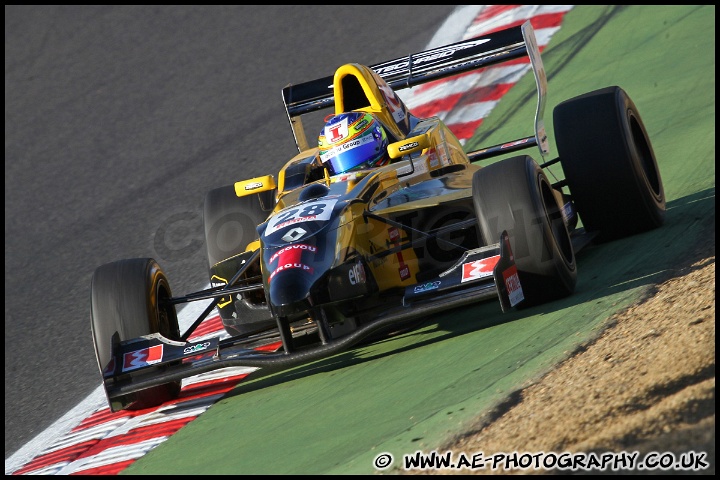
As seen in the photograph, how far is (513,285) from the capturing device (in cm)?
634

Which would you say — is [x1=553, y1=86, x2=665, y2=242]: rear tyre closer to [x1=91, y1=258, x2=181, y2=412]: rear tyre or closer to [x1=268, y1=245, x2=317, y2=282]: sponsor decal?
[x1=268, y1=245, x2=317, y2=282]: sponsor decal

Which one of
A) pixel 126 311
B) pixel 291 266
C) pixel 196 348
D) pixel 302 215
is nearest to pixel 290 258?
pixel 291 266

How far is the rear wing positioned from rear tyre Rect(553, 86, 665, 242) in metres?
0.29

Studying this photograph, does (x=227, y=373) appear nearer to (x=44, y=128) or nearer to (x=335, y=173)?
(x=335, y=173)

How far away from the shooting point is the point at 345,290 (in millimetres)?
6566

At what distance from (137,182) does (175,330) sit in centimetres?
609

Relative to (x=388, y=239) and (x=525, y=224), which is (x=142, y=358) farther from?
(x=525, y=224)

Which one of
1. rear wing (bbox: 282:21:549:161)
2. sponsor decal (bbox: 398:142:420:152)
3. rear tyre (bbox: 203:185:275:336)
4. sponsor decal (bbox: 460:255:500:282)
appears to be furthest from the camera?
rear tyre (bbox: 203:185:275:336)

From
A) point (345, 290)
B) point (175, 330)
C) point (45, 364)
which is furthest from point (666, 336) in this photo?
point (45, 364)

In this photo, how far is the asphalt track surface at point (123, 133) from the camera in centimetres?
1001

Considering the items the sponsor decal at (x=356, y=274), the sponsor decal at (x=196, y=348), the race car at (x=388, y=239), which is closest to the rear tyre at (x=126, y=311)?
the race car at (x=388, y=239)

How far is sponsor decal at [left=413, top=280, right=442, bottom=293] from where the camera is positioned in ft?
21.0

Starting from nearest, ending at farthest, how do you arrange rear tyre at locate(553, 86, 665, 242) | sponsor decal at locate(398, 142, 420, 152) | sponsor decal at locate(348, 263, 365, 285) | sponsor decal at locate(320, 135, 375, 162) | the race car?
the race car
sponsor decal at locate(348, 263, 365, 285)
sponsor decal at locate(398, 142, 420, 152)
rear tyre at locate(553, 86, 665, 242)
sponsor decal at locate(320, 135, 375, 162)

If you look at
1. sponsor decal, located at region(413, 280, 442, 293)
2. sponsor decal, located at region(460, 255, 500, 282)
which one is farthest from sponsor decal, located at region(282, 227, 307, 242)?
sponsor decal, located at region(460, 255, 500, 282)
